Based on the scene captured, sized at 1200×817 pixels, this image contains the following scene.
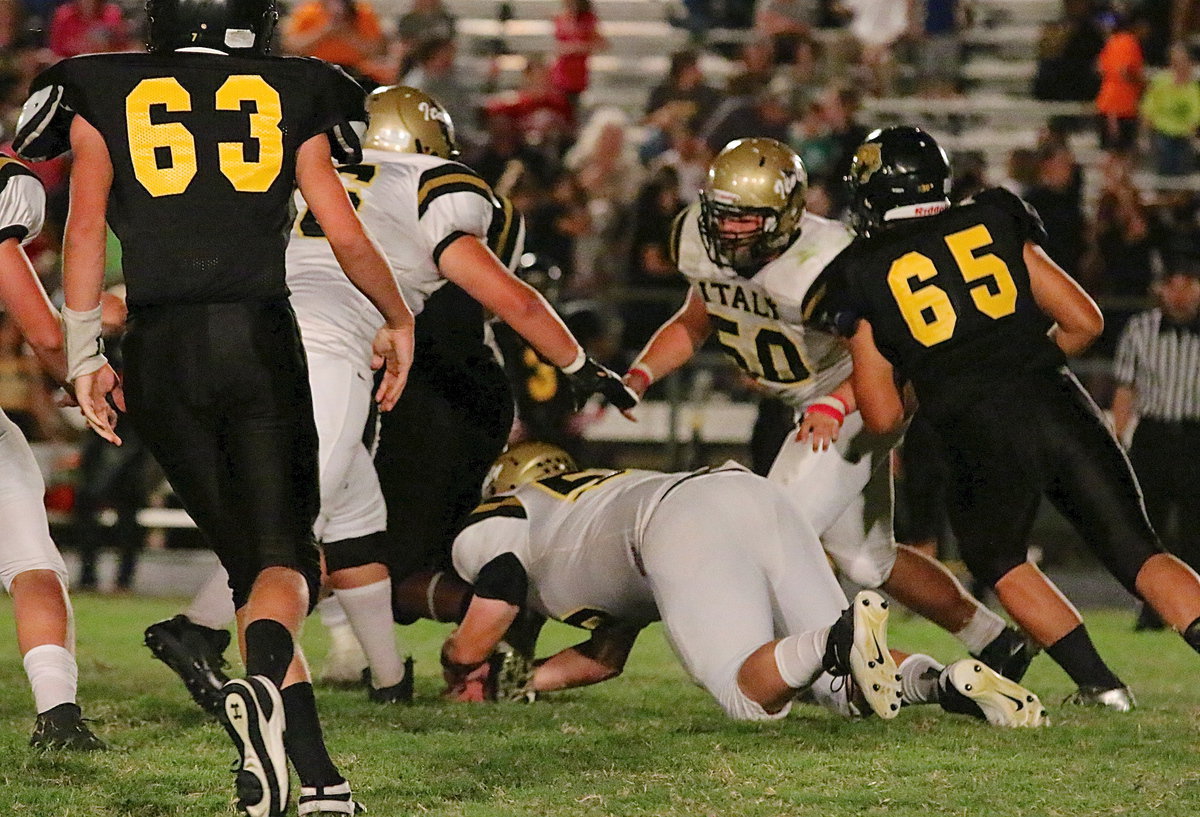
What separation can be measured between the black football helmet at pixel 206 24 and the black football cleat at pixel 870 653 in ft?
5.73


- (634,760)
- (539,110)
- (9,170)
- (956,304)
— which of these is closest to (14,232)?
(9,170)

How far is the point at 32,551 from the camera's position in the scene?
4.48m

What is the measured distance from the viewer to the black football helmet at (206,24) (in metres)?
3.76

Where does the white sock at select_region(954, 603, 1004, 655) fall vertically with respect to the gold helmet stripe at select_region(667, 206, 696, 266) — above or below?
below

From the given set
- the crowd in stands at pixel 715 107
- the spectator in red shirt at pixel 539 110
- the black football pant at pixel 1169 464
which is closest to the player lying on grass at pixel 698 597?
the black football pant at pixel 1169 464

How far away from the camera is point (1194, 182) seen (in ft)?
38.0

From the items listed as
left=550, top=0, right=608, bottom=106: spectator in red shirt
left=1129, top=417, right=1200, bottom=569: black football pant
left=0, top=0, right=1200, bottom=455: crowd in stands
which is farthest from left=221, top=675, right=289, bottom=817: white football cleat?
left=550, top=0, right=608, bottom=106: spectator in red shirt

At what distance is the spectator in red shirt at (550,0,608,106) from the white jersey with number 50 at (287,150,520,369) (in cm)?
711

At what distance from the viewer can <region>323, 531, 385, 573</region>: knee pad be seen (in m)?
5.39

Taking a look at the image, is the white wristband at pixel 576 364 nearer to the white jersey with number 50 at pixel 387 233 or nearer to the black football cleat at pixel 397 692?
the white jersey with number 50 at pixel 387 233

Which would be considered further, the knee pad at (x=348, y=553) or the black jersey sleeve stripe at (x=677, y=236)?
the black jersey sleeve stripe at (x=677, y=236)

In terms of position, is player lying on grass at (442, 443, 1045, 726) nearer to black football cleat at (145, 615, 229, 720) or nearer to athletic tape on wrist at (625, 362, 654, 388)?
athletic tape on wrist at (625, 362, 654, 388)

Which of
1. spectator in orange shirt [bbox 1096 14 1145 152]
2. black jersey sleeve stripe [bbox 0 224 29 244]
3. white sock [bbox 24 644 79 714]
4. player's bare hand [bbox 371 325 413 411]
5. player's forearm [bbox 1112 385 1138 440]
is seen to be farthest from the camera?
spectator in orange shirt [bbox 1096 14 1145 152]

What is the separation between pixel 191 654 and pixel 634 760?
4.25 feet
